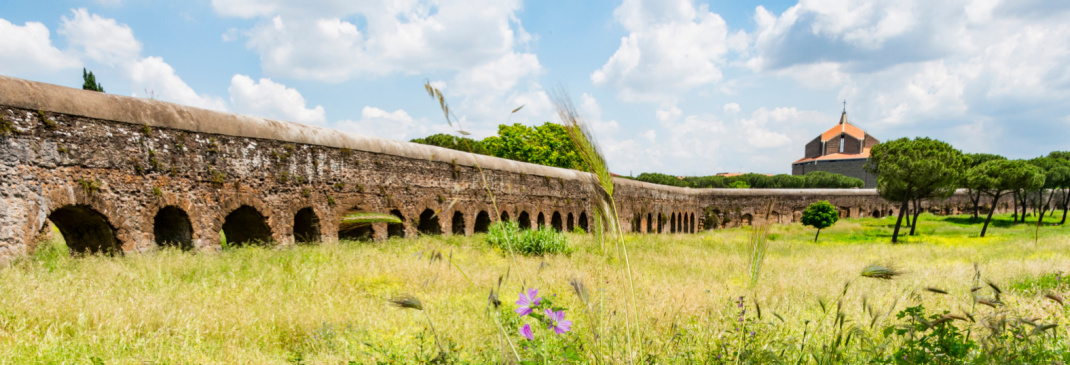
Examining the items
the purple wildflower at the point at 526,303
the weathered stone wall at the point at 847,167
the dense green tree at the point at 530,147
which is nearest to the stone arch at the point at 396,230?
the purple wildflower at the point at 526,303

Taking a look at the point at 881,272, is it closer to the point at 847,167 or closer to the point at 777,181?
the point at 777,181

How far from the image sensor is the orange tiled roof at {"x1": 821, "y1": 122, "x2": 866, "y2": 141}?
212 feet

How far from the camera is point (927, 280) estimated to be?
7.56 metres

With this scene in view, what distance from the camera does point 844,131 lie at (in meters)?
65.6

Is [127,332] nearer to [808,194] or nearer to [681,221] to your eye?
[681,221]

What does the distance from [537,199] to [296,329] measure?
39.4 feet

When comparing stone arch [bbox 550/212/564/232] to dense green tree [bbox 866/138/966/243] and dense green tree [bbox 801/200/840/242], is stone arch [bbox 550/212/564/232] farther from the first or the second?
dense green tree [bbox 866/138/966/243]

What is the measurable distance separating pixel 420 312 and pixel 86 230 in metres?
5.41

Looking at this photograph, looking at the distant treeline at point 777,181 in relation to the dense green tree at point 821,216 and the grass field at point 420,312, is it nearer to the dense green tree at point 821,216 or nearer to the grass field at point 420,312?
the dense green tree at point 821,216

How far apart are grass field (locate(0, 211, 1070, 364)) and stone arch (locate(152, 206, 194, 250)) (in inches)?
24.1

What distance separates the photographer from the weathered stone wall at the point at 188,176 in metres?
5.91

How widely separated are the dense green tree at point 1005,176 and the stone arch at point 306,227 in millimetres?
29640

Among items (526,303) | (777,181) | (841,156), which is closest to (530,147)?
(526,303)

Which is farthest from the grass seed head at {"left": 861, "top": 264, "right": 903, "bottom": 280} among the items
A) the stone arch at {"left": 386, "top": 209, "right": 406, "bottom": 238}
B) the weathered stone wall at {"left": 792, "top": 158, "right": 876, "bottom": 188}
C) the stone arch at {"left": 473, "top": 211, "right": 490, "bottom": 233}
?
the weathered stone wall at {"left": 792, "top": 158, "right": 876, "bottom": 188}
